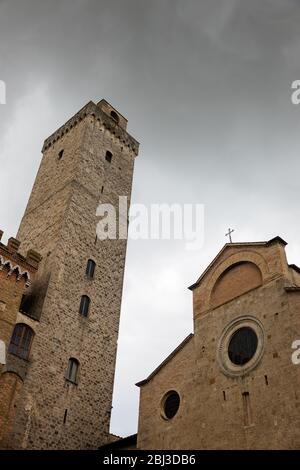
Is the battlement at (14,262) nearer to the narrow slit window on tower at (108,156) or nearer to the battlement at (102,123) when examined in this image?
the narrow slit window on tower at (108,156)

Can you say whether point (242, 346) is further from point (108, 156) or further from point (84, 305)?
point (108, 156)

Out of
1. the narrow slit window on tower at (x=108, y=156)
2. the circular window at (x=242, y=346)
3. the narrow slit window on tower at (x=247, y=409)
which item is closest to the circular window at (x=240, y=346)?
the circular window at (x=242, y=346)

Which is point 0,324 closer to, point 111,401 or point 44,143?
point 111,401

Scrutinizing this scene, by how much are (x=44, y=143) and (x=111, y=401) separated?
21412 mm

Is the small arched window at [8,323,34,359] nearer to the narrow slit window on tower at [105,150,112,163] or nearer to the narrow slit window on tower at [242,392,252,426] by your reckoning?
the narrow slit window on tower at [242,392,252,426]

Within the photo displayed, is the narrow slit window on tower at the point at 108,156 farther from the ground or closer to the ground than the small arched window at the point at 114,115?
closer to the ground

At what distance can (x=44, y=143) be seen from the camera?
36.5 m

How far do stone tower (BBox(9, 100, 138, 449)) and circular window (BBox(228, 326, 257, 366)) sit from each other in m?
8.64

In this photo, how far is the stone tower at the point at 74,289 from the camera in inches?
813

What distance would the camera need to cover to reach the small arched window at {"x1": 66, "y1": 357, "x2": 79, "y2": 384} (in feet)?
73.8

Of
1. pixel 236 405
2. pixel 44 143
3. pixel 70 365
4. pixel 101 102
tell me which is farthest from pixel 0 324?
pixel 101 102

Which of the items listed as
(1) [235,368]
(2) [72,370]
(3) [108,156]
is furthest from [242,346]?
(3) [108,156]

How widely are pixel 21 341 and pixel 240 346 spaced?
32.4ft

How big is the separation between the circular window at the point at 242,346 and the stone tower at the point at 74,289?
864 cm
